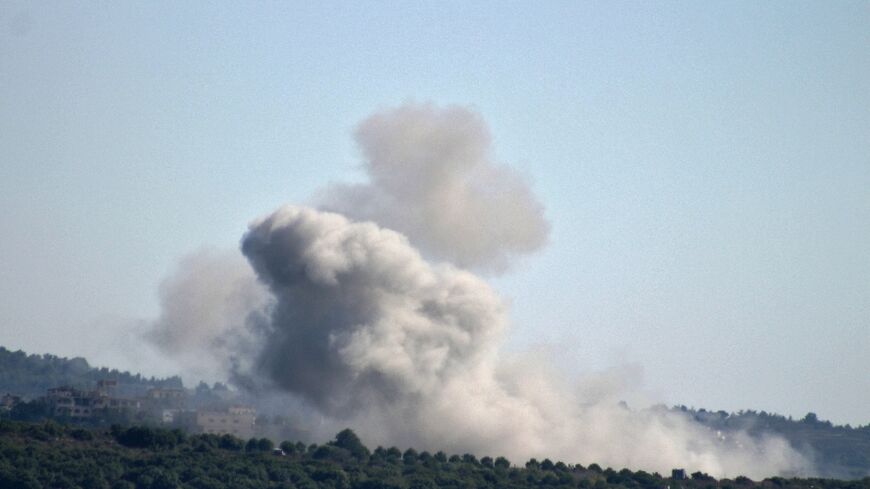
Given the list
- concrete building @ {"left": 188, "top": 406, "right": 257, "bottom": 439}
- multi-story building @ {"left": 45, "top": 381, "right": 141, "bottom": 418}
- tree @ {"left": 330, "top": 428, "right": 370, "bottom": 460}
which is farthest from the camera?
multi-story building @ {"left": 45, "top": 381, "right": 141, "bottom": 418}

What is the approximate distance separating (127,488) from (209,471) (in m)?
6.79

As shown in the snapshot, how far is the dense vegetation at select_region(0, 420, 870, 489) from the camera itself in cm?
9781

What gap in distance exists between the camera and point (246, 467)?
103 metres

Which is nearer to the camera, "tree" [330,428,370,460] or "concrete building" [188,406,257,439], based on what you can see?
"tree" [330,428,370,460]

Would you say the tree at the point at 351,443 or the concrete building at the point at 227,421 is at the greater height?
the concrete building at the point at 227,421

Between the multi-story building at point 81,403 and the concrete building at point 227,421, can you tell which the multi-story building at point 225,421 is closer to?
the concrete building at point 227,421

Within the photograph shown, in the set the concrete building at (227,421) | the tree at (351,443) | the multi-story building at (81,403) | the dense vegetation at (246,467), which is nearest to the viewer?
the dense vegetation at (246,467)

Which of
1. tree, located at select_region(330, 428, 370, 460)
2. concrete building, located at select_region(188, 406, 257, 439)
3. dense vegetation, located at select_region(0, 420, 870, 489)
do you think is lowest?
dense vegetation, located at select_region(0, 420, 870, 489)

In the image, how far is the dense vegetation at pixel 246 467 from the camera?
97.8m

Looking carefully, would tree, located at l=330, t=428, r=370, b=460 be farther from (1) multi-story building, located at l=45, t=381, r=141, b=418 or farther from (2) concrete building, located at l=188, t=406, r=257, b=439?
(1) multi-story building, located at l=45, t=381, r=141, b=418

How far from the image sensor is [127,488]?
9550 centimetres

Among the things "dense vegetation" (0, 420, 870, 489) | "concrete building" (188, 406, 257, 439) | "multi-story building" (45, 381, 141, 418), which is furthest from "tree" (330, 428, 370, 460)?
"multi-story building" (45, 381, 141, 418)

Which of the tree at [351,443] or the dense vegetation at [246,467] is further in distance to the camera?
the tree at [351,443]

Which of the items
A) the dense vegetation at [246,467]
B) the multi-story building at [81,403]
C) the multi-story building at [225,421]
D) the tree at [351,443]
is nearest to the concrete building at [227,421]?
the multi-story building at [225,421]
